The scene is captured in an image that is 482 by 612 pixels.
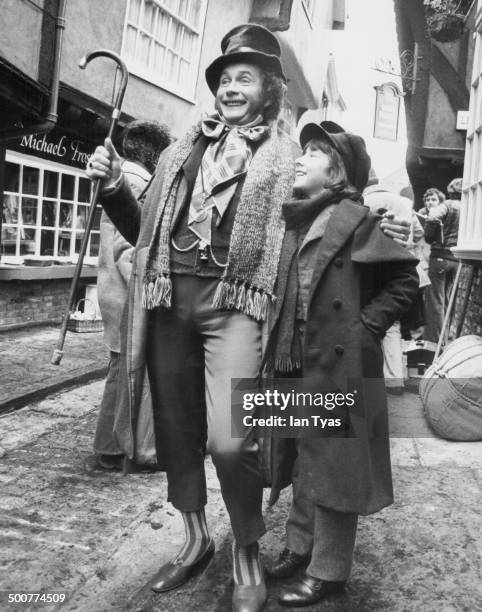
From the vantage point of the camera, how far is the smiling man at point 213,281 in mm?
2178

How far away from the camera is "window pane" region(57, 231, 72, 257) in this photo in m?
9.04

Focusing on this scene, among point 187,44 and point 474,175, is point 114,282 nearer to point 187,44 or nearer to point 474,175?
point 474,175

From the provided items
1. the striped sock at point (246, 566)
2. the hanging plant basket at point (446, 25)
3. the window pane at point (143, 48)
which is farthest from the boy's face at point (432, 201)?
the striped sock at point (246, 566)

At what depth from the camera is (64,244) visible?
916 cm

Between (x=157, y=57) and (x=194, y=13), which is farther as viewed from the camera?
(x=194, y=13)

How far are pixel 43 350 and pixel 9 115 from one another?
97.2 inches

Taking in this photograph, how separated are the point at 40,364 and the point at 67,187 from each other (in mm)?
3757

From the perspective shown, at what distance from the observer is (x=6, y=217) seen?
795 cm

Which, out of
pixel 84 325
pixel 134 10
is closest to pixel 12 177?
pixel 84 325

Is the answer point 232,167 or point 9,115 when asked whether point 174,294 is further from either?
point 9,115

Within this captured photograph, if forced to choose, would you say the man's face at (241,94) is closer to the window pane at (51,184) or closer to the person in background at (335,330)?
the person in background at (335,330)

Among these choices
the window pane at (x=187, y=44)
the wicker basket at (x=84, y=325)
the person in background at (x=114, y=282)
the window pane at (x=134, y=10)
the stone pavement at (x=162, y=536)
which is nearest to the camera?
the stone pavement at (x=162, y=536)

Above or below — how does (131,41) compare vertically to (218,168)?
above

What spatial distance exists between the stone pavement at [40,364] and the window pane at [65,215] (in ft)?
5.48
